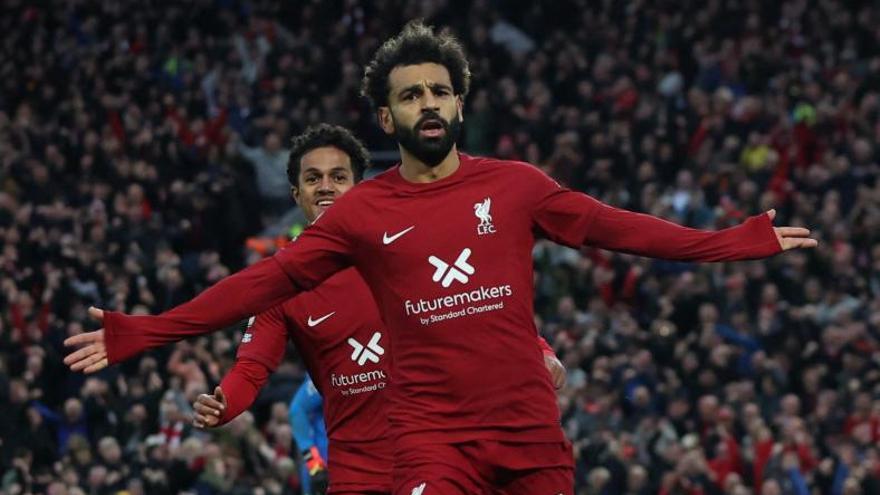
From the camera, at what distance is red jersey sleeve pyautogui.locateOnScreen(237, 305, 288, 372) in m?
8.45

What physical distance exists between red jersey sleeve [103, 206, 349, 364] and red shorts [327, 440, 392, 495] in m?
1.31

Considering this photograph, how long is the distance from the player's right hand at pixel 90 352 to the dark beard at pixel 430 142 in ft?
4.02

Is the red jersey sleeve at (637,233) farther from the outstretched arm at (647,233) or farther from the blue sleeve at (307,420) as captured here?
the blue sleeve at (307,420)

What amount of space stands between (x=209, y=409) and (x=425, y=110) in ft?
5.36

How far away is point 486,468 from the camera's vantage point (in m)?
6.75

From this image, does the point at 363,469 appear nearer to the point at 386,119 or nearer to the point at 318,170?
the point at 318,170

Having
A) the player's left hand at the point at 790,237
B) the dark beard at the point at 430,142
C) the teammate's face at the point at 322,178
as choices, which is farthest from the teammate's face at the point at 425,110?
the teammate's face at the point at 322,178

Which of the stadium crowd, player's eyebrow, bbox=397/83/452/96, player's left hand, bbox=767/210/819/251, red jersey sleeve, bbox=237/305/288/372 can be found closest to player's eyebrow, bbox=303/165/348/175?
red jersey sleeve, bbox=237/305/288/372

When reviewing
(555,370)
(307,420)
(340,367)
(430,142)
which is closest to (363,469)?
(340,367)

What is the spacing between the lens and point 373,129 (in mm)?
24703

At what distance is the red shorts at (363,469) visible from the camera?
810 centimetres

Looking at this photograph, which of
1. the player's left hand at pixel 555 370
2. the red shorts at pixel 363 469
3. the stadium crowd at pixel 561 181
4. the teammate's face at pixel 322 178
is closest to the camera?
the player's left hand at pixel 555 370

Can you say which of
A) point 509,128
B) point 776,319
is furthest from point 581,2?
point 776,319

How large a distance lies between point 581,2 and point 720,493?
476 inches
